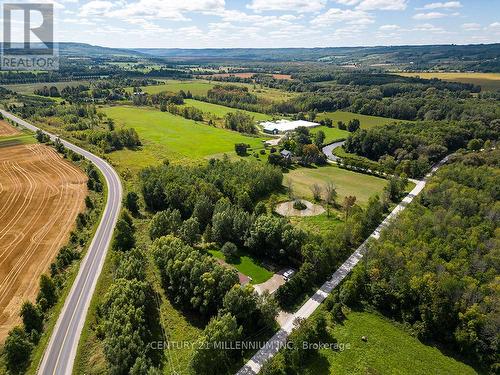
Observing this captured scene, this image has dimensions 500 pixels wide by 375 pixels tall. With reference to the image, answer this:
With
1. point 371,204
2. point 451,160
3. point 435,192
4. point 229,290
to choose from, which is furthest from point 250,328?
point 451,160

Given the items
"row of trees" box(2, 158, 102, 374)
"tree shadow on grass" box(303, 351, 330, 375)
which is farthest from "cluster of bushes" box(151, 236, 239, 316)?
"row of trees" box(2, 158, 102, 374)

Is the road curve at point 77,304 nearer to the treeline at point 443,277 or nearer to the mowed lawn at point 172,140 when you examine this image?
the mowed lawn at point 172,140

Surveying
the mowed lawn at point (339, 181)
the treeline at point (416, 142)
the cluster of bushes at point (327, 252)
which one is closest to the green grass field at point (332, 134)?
the treeline at point (416, 142)

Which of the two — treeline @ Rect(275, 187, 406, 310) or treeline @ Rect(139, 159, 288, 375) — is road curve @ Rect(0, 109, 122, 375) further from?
treeline @ Rect(275, 187, 406, 310)

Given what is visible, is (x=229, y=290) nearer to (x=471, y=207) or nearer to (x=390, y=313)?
(x=390, y=313)

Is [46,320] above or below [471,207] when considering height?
below
